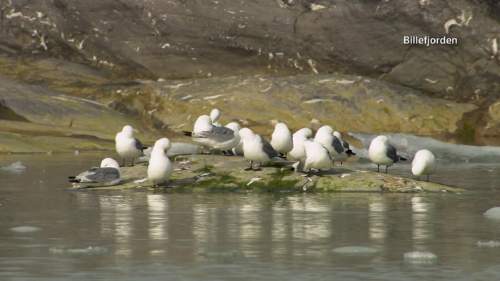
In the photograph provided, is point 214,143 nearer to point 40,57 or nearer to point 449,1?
point 40,57

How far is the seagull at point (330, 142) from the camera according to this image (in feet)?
86.7

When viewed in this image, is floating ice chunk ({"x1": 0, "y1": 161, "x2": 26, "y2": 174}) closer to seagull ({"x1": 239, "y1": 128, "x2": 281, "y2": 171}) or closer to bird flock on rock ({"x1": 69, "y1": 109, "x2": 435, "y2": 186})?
bird flock on rock ({"x1": 69, "y1": 109, "x2": 435, "y2": 186})

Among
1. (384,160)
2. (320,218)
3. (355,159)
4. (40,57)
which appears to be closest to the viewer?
(320,218)

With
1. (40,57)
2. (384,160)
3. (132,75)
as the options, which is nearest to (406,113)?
(132,75)

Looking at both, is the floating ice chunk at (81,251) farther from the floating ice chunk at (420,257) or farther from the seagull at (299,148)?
the seagull at (299,148)

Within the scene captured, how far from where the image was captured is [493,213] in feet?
62.2

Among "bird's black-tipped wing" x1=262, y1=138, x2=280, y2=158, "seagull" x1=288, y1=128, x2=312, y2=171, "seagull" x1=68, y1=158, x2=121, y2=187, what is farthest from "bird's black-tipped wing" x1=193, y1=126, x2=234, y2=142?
"seagull" x1=68, y1=158, x2=121, y2=187

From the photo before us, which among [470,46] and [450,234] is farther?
[470,46]

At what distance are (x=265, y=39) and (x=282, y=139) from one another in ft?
100

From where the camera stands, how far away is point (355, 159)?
35750mm

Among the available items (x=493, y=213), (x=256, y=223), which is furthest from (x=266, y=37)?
(x=256, y=223)

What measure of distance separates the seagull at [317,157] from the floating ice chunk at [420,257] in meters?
9.31

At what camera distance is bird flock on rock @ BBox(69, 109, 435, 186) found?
2370 centimetres

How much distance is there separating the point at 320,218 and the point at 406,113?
31307 mm
